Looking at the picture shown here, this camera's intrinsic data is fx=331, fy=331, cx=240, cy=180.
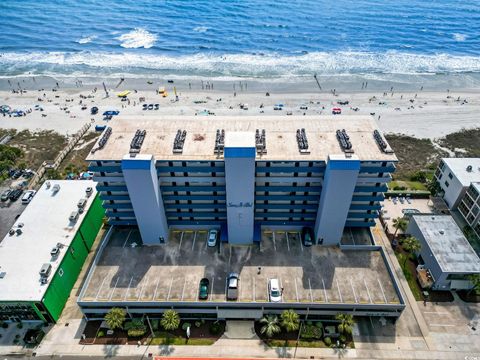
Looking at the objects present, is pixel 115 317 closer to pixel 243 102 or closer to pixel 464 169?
pixel 464 169

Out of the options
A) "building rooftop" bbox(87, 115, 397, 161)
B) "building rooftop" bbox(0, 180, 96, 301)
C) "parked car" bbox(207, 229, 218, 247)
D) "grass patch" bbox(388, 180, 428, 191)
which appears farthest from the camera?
"grass patch" bbox(388, 180, 428, 191)

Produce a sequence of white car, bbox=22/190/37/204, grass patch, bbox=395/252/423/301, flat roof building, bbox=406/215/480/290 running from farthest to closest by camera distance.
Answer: white car, bbox=22/190/37/204 < grass patch, bbox=395/252/423/301 < flat roof building, bbox=406/215/480/290

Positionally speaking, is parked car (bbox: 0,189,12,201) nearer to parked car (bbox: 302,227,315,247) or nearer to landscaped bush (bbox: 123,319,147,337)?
landscaped bush (bbox: 123,319,147,337)

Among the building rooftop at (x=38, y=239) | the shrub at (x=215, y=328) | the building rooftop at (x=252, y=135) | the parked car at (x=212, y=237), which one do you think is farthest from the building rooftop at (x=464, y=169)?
the building rooftop at (x=38, y=239)

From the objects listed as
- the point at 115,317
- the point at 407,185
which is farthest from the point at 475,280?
the point at 115,317

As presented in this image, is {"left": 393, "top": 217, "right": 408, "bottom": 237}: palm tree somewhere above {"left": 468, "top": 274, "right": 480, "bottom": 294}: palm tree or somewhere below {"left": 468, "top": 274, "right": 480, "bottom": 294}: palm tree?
above

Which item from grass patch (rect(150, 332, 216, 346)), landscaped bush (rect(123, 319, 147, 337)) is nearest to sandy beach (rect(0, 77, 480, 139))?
landscaped bush (rect(123, 319, 147, 337))

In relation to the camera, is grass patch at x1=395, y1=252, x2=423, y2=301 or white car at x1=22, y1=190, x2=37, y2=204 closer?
grass patch at x1=395, y1=252, x2=423, y2=301
